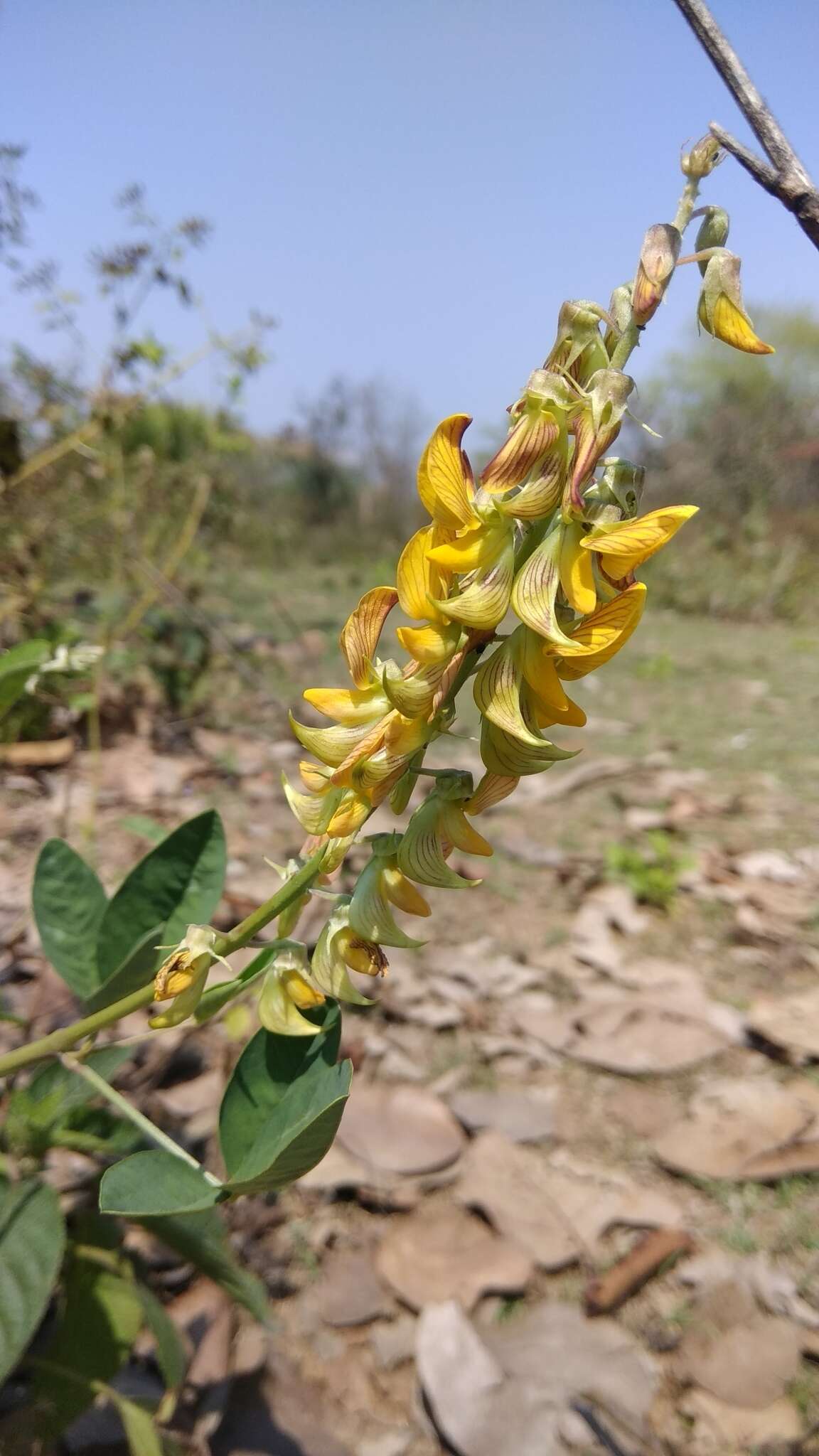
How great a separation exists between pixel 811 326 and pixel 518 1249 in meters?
22.7

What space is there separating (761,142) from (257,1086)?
2.65 ft

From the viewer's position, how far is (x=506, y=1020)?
195cm

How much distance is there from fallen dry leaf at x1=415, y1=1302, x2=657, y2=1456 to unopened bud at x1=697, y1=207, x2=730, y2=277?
1.24 metres

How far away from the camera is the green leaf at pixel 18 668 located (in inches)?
38.7

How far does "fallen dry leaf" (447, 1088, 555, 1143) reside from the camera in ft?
5.44

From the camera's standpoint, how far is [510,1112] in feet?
Answer: 5.58

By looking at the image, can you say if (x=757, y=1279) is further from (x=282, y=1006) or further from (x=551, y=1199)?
(x=282, y=1006)

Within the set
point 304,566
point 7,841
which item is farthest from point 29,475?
point 304,566

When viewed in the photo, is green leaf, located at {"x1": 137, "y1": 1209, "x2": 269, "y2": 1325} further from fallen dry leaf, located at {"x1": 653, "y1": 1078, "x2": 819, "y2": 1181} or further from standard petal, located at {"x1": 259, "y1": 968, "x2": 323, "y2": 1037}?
fallen dry leaf, located at {"x1": 653, "y1": 1078, "x2": 819, "y2": 1181}

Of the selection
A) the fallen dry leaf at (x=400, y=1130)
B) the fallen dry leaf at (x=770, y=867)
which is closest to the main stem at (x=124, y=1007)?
the fallen dry leaf at (x=400, y=1130)

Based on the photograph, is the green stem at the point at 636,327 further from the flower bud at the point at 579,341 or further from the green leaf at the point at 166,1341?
the green leaf at the point at 166,1341

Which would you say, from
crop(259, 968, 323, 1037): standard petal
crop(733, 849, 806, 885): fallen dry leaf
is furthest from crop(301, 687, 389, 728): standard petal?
crop(733, 849, 806, 885): fallen dry leaf

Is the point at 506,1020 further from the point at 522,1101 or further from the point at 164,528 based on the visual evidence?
the point at 164,528

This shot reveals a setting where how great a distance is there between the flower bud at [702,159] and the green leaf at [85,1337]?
1.16m
